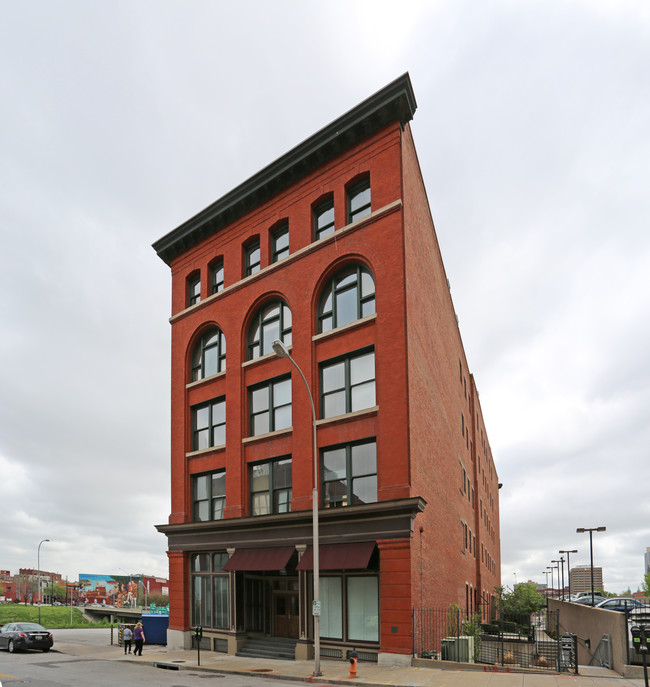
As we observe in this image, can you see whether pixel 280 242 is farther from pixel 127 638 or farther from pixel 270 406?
pixel 127 638

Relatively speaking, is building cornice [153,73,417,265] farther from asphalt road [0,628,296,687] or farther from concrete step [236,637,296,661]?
asphalt road [0,628,296,687]

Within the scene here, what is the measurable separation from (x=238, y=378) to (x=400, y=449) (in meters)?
10.1

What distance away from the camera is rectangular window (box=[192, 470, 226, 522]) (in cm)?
3138

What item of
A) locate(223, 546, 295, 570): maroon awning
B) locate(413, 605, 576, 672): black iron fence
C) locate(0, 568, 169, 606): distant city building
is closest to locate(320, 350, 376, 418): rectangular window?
locate(223, 546, 295, 570): maroon awning

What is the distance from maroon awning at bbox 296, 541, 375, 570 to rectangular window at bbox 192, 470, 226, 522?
25.7 feet

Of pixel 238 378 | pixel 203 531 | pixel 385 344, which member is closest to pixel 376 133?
pixel 385 344

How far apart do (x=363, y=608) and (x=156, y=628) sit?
56.3 feet

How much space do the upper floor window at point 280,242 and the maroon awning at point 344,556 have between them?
43.7 feet

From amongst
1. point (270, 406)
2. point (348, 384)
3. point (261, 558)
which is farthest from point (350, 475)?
point (270, 406)

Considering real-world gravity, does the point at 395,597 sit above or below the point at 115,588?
above

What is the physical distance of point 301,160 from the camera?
95.0 ft

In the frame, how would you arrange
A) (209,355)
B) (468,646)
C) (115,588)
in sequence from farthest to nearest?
(115,588), (209,355), (468,646)

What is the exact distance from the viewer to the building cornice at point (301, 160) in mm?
25969

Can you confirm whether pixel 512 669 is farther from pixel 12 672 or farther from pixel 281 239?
pixel 281 239
